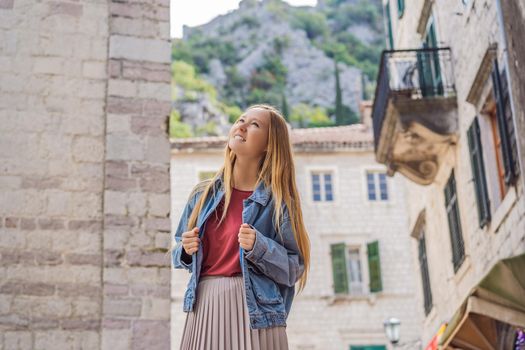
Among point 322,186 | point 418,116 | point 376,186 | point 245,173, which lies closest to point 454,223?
point 418,116

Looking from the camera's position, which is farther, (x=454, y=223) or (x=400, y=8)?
(x=400, y=8)

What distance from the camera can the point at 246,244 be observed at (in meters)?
3.90

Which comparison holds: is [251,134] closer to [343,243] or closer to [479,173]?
[479,173]

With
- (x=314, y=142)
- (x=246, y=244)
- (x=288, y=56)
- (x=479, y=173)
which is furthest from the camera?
(x=288, y=56)

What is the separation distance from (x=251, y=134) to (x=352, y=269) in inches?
1108

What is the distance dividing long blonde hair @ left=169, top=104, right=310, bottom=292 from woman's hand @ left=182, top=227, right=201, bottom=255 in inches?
6.3

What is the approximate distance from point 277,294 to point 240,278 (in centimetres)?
18

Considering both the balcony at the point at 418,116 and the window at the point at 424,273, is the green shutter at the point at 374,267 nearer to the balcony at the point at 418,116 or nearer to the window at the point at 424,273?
the window at the point at 424,273

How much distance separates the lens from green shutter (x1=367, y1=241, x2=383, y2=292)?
31656 millimetres

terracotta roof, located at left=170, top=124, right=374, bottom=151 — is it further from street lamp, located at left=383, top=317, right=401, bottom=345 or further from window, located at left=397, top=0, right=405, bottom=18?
street lamp, located at left=383, top=317, right=401, bottom=345

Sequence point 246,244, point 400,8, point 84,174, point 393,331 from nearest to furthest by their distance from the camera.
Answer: point 246,244 → point 84,174 → point 393,331 → point 400,8

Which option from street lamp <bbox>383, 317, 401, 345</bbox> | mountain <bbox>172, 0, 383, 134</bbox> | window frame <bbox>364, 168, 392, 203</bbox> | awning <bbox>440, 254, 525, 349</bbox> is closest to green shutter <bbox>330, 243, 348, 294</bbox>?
window frame <bbox>364, 168, 392, 203</bbox>

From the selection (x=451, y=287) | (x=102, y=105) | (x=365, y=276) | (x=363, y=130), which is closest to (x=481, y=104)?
(x=451, y=287)

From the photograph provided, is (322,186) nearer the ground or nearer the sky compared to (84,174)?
nearer the sky
